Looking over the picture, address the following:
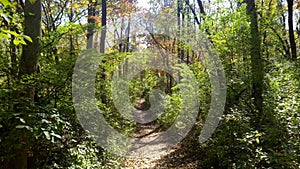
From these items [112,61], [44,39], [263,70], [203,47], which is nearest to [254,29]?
[263,70]

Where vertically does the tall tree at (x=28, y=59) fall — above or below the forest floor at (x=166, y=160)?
above

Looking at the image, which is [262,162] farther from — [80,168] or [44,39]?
[44,39]

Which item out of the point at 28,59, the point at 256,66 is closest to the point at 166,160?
the point at 256,66

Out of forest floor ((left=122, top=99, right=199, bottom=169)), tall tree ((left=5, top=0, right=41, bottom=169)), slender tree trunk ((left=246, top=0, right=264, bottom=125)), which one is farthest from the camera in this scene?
forest floor ((left=122, top=99, right=199, bottom=169))

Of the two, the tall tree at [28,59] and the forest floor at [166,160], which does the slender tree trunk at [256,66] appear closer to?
the forest floor at [166,160]

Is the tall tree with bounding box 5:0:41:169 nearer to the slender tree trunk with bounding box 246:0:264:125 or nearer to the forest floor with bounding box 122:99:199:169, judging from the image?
the forest floor with bounding box 122:99:199:169

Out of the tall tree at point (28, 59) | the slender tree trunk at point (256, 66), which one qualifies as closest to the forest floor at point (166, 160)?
the slender tree trunk at point (256, 66)

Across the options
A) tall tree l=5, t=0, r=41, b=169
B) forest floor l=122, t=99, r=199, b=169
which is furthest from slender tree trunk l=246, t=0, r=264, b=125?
tall tree l=5, t=0, r=41, b=169

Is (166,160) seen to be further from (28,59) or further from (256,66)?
(28,59)

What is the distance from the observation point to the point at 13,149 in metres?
3.35

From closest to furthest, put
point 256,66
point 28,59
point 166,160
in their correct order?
1. point 28,59
2. point 256,66
3. point 166,160

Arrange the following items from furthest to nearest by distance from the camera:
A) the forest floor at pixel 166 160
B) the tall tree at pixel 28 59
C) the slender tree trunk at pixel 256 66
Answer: the forest floor at pixel 166 160, the slender tree trunk at pixel 256 66, the tall tree at pixel 28 59

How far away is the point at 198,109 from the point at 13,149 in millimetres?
5370

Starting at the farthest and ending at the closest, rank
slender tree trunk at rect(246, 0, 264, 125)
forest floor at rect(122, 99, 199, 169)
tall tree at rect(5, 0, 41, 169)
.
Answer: forest floor at rect(122, 99, 199, 169) → slender tree trunk at rect(246, 0, 264, 125) → tall tree at rect(5, 0, 41, 169)
